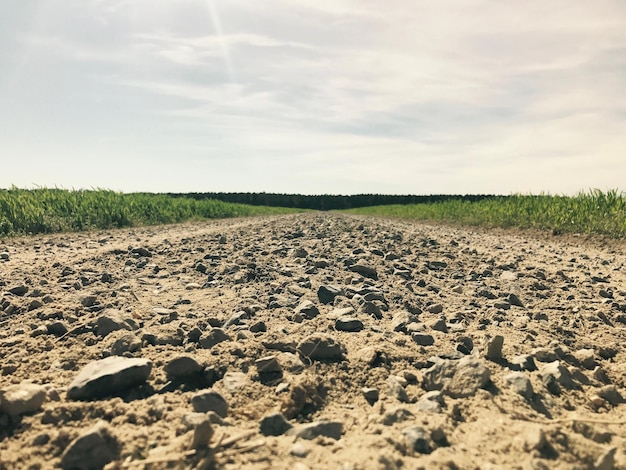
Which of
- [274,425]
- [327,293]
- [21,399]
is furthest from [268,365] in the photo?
[327,293]

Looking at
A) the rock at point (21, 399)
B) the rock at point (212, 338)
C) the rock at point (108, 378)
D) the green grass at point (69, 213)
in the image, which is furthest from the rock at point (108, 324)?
the green grass at point (69, 213)

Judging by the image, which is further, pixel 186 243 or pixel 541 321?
pixel 186 243

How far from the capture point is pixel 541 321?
318 cm

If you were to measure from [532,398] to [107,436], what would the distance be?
1654 mm

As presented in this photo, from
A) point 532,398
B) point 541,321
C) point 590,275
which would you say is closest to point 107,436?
point 532,398

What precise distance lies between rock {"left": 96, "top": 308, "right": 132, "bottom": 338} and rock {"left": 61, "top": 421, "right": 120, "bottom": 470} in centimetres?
121

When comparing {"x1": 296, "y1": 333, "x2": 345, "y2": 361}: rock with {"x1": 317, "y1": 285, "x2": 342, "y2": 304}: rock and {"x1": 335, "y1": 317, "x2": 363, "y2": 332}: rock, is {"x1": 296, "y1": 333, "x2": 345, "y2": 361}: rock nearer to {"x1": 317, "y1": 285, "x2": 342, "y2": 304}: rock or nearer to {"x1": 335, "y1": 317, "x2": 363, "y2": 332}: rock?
{"x1": 335, "y1": 317, "x2": 363, "y2": 332}: rock

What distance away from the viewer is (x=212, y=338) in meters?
2.46

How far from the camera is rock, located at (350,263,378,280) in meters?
4.71

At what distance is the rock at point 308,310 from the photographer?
3.12 metres

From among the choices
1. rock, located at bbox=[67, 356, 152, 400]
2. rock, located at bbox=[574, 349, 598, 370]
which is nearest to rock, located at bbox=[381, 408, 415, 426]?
rock, located at bbox=[67, 356, 152, 400]

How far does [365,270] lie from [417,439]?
Answer: 10.8 ft

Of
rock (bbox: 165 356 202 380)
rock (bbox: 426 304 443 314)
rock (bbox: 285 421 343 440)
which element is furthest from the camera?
rock (bbox: 426 304 443 314)

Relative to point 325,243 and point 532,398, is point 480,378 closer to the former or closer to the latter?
point 532,398
